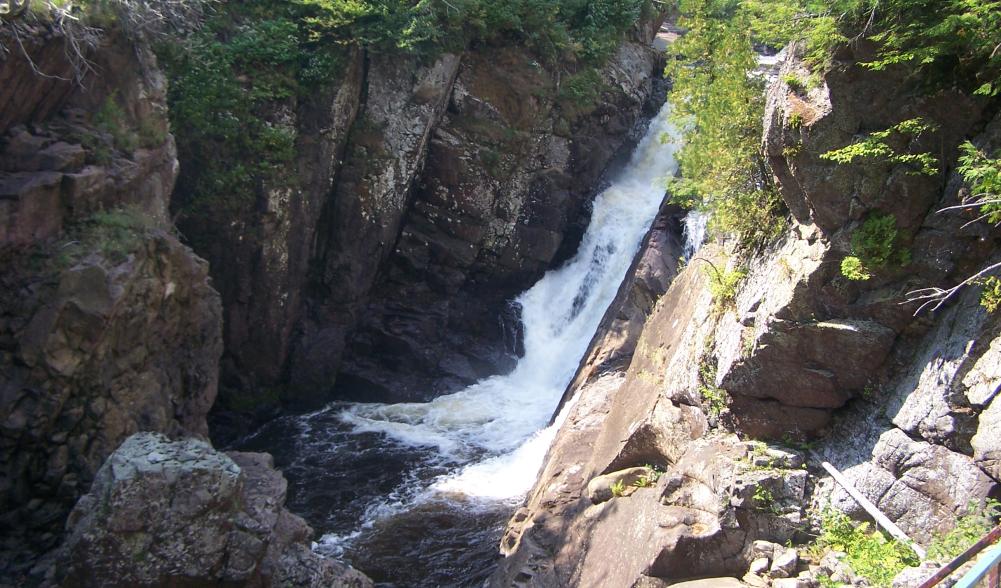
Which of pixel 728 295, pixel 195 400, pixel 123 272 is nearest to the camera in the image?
pixel 728 295

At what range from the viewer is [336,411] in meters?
16.3

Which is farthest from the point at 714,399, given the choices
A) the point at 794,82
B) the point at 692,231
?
the point at 692,231

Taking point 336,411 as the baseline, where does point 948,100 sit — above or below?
above

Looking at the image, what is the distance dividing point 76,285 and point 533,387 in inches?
395

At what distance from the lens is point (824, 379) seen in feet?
22.4

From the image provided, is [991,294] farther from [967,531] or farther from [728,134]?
[728,134]

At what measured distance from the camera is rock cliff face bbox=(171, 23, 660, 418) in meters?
15.0

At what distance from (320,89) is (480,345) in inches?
271

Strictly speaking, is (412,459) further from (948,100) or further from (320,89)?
(948,100)

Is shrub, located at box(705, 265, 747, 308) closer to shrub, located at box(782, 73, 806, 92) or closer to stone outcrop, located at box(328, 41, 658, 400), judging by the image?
shrub, located at box(782, 73, 806, 92)

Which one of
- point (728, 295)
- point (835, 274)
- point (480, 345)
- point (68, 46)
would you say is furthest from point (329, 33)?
point (835, 274)

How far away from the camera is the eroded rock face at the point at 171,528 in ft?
22.0

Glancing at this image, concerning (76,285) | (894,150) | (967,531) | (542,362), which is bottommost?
(76,285)

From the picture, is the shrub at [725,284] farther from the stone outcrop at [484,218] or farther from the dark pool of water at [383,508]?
the stone outcrop at [484,218]
